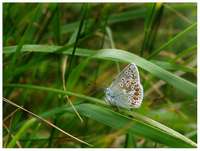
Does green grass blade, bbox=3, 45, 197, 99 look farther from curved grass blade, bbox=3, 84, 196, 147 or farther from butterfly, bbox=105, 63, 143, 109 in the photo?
curved grass blade, bbox=3, 84, 196, 147

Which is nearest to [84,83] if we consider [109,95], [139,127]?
[109,95]

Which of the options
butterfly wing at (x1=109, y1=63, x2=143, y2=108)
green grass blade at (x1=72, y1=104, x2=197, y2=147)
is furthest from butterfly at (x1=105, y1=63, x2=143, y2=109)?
green grass blade at (x1=72, y1=104, x2=197, y2=147)

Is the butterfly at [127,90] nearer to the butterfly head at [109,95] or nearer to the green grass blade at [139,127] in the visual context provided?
the butterfly head at [109,95]

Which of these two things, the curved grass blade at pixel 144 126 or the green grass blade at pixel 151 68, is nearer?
the curved grass blade at pixel 144 126

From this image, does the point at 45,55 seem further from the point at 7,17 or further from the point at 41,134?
the point at 41,134

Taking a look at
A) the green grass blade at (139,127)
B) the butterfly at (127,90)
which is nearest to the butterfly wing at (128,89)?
the butterfly at (127,90)

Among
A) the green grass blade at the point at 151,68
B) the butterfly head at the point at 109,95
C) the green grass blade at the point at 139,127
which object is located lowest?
the green grass blade at the point at 139,127

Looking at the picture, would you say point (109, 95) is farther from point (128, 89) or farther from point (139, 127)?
point (139, 127)

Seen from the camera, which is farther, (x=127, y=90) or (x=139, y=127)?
(x=127, y=90)
